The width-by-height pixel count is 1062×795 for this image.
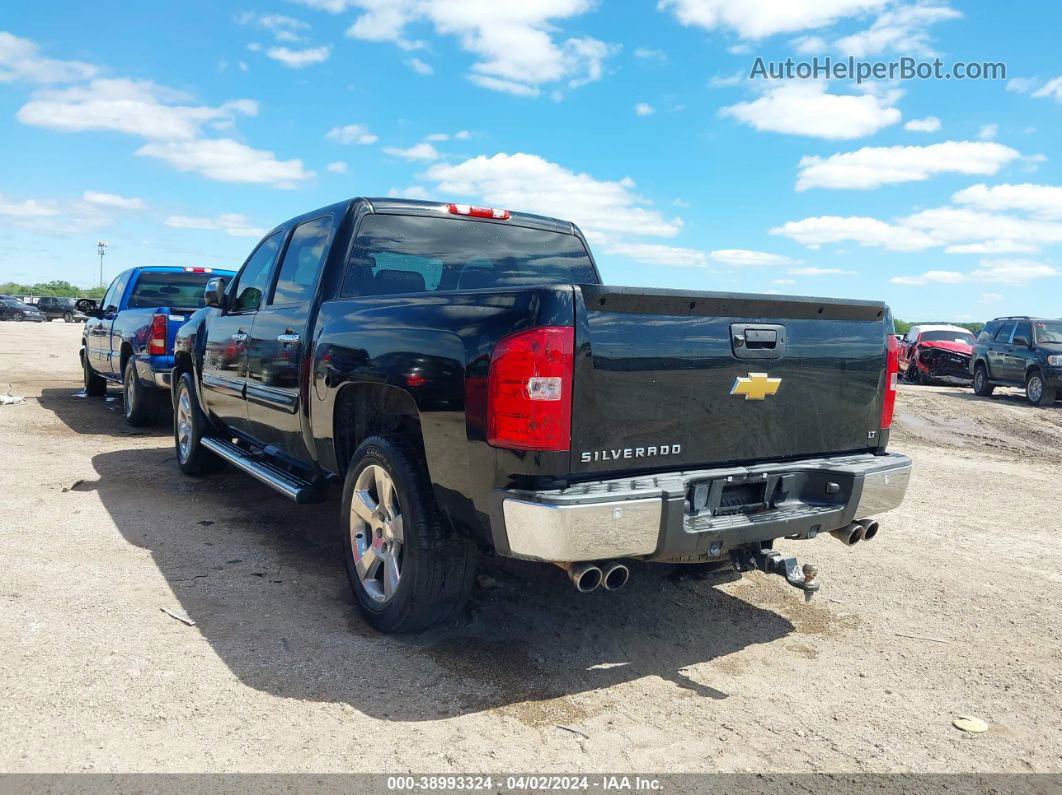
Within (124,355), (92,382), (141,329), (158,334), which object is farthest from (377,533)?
(92,382)

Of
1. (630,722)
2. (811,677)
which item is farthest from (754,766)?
(811,677)

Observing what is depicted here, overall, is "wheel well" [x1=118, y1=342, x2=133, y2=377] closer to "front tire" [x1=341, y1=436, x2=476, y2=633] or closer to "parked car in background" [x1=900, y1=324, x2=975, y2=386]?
"front tire" [x1=341, y1=436, x2=476, y2=633]

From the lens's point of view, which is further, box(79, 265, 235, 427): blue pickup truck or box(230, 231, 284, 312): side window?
box(79, 265, 235, 427): blue pickup truck

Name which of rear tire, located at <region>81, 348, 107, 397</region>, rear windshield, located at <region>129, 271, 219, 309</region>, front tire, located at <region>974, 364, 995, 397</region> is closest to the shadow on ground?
rear windshield, located at <region>129, 271, 219, 309</region>

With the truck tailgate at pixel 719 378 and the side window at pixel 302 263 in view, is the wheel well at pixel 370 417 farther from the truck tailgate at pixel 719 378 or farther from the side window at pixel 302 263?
the truck tailgate at pixel 719 378

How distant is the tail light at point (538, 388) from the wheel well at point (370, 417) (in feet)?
2.30

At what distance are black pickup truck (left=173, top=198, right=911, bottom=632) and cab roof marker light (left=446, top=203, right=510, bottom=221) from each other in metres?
0.01

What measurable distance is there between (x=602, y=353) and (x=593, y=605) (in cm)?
178

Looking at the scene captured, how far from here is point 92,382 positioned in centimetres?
1281

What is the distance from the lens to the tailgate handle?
138 inches

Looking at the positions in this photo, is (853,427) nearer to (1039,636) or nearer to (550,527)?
(1039,636)

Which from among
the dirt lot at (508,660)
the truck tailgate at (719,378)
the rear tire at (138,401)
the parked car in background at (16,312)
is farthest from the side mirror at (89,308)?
the parked car in background at (16,312)

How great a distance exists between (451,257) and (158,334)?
539 cm

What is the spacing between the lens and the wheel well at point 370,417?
3.87 m
